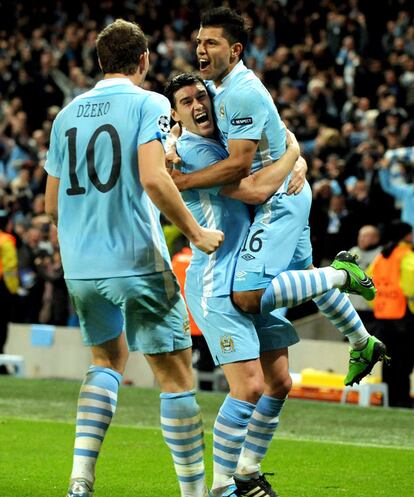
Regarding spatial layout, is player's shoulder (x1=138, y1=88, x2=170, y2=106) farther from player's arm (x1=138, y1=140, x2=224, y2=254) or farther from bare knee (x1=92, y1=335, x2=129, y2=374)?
bare knee (x1=92, y1=335, x2=129, y2=374)

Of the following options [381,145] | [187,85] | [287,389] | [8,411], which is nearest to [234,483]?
[287,389]

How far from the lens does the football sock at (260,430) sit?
6.68 m

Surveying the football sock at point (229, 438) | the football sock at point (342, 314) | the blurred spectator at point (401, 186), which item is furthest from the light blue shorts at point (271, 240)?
the blurred spectator at point (401, 186)

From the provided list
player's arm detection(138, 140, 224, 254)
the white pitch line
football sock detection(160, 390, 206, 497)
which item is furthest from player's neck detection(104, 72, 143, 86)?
the white pitch line

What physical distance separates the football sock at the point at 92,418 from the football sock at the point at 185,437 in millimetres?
295

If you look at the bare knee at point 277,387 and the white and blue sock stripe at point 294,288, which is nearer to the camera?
the white and blue sock stripe at point 294,288

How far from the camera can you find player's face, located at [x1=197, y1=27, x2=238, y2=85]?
21.0 ft

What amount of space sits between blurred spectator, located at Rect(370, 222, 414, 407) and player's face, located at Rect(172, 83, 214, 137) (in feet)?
22.6

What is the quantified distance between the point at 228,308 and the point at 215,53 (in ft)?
4.53

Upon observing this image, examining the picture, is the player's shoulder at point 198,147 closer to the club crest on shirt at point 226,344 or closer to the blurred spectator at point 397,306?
the club crest on shirt at point 226,344

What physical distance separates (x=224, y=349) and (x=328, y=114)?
12421 millimetres

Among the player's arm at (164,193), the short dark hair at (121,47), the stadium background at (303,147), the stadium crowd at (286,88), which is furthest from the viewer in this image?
the stadium crowd at (286,88)

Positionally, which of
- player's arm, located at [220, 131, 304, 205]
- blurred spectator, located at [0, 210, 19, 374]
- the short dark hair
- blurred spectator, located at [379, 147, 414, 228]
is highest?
the short dark hair

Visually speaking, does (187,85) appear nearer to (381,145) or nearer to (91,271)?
(91,271)
